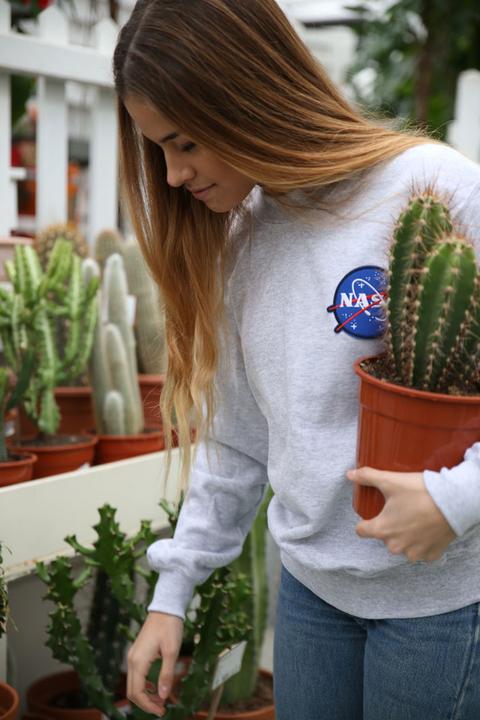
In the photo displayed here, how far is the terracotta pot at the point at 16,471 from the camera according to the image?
6.07 ft

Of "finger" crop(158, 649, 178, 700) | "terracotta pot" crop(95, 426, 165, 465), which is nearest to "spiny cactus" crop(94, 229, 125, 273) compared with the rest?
"terracotta pot" crop(95, 426, 165, 465)

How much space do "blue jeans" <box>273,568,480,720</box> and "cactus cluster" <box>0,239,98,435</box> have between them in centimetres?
95

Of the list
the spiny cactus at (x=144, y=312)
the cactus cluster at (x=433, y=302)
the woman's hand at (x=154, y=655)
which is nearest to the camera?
the cactus cluster at (x=433, y=302)

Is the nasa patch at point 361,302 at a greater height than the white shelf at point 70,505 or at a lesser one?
greater

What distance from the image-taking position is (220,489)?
4.51ft

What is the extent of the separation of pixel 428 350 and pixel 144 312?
67.5 inches

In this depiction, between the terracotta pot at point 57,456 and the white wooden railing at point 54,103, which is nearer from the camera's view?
the terracotta pot at point 57,456

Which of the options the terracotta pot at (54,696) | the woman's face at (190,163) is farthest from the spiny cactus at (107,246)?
the woman's face at (190,163)

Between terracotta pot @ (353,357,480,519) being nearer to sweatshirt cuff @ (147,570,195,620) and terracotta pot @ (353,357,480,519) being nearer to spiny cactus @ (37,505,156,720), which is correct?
sweatshirt cuff @ (147,570,195,620)

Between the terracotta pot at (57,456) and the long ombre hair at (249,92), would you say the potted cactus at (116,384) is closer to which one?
the terracotta pot at (57,456)

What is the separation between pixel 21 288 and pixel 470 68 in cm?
480

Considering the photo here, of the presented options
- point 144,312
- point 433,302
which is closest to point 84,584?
point 144,312

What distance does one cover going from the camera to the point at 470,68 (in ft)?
19.5

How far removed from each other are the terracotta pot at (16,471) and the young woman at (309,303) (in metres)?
0.67
